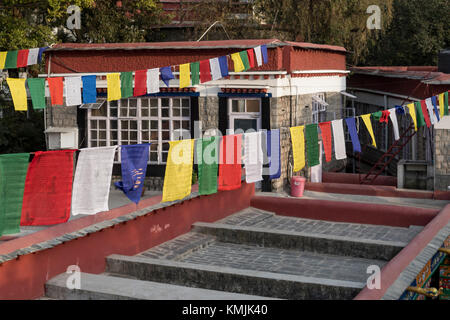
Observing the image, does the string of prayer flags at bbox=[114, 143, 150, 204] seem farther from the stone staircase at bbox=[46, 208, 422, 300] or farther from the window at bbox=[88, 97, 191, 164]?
the window at bbox=[88, 97, 191, 164]

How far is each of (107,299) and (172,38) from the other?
23709mm

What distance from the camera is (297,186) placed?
1639 centimetres

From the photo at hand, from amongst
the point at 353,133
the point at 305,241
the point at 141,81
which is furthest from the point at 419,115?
the point at 141,81

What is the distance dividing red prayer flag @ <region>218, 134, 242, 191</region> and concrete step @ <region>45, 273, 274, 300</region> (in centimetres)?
338

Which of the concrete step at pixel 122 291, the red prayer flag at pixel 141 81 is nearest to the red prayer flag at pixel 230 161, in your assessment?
the red prayer flag at pixel 141 81

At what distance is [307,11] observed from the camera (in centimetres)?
2605

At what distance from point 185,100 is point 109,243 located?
6986 mm

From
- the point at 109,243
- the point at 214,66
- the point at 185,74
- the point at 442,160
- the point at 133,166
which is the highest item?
the point at 214,66

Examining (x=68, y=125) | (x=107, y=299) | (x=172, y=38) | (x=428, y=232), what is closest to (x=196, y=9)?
(x=172, y=38)

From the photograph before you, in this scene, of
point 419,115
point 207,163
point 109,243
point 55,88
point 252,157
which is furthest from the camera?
point 419,115

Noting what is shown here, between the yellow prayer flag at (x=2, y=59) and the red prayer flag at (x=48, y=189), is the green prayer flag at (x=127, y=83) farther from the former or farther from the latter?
the red prayer flag at (x=48, y=189)

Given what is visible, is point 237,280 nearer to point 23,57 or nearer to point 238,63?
point 238,63

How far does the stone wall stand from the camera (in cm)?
1591
